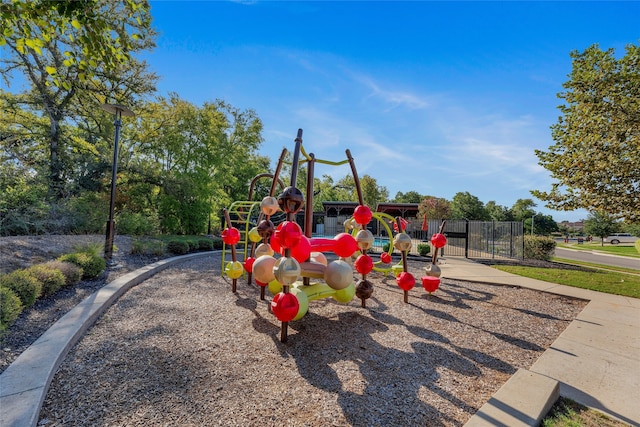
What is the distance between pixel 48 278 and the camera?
4.69 meters

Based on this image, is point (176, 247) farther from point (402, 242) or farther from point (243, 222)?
point (402, 242)

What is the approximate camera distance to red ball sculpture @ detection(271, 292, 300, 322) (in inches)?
134

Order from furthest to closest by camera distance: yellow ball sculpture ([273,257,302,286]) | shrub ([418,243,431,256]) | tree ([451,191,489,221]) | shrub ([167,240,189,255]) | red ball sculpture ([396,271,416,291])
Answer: tree ([451,191,489,221]), shrub ([418,243,431,256]), shrub ([167,240,189,255]), red ball sculpture ([396,271,416,291]), yellow ball sculpture ([273,257,302,286])

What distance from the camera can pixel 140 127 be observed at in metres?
17.2

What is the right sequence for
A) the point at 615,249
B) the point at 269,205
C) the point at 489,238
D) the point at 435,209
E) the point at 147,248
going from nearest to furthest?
the point at 269,205, the point at 147,248, the point at 489,238, the point at 435,209, the point at 615,249

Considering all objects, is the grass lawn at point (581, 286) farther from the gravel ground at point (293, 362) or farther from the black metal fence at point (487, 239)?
the black metal fence at point (487, 239)

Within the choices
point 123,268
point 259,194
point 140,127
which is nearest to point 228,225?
point 123,268

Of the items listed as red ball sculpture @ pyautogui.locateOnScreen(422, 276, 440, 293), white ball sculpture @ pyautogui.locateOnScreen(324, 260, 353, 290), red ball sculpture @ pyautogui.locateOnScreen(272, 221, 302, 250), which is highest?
red ball sculpture @ pyautogui.locateOnScreen(272, 221, 302, 250)

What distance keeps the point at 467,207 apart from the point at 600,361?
48.7 meters

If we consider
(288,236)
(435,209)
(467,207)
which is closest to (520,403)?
(288,236)

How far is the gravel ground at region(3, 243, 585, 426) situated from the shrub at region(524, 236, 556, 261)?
34.0 ft

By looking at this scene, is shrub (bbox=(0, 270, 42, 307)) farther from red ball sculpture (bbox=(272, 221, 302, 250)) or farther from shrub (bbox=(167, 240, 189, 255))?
shrub (bbox=(167, 240, 189, 255))

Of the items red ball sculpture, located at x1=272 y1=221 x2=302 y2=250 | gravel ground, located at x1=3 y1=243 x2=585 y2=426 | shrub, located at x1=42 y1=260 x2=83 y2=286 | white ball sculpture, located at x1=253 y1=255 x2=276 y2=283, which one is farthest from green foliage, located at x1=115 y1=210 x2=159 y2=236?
red ball sculpture, located at x1=272 y1=221 x2=302 y2=250

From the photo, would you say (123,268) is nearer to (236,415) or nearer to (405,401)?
(236,415)
